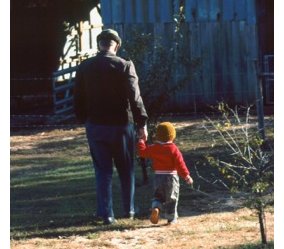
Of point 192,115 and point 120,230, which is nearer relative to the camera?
point 120,230

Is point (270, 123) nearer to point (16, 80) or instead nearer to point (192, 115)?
point (192, 115)

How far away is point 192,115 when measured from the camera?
18.5 metres

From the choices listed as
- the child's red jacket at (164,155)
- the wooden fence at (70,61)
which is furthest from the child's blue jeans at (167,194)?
the wooden fence at (70,61)

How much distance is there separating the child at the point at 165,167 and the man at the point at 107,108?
195mm

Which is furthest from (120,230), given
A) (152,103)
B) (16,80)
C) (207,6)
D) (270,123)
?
(16,80)

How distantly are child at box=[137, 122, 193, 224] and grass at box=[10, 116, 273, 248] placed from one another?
0.30 meters

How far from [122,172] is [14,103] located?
13.6 meters

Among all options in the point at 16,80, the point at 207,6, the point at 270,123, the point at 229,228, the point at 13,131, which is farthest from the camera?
the point at 16,80

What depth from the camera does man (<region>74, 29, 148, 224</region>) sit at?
318 inches

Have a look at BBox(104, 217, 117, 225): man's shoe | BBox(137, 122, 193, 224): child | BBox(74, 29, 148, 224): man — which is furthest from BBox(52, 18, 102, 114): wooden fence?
BBox(137, 122, 193, 224): child

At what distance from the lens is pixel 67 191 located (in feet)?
33.7

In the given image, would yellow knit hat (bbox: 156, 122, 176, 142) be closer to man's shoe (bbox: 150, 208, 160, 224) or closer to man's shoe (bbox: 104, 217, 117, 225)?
man's shoe (bbox: 150, 208, 160, 224)

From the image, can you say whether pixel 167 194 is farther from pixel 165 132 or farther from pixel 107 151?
pixel 107 151

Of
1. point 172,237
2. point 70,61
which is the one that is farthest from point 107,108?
point 70,61
